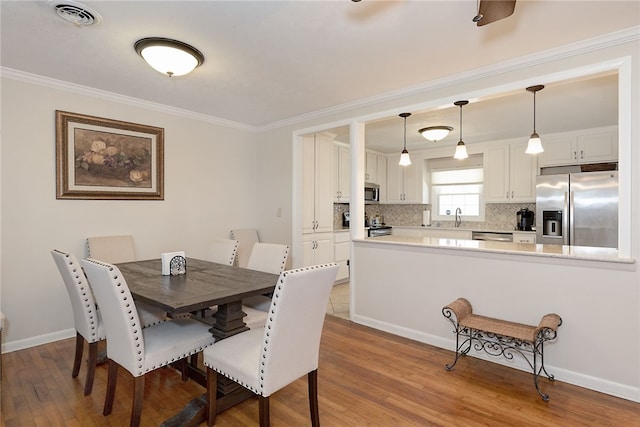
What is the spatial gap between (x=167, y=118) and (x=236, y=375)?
3.24m

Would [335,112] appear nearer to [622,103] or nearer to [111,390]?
[622,103]

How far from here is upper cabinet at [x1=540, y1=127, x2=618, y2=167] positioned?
14.6 ft

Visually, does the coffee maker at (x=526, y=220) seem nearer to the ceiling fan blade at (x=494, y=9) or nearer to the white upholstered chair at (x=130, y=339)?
the ceiling fan blade at (x=494, y=9)

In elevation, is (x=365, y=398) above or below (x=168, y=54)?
below

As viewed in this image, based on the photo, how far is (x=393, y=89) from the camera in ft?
10.9

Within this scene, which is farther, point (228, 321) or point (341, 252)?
point (341, 252)

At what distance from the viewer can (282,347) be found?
166 cm

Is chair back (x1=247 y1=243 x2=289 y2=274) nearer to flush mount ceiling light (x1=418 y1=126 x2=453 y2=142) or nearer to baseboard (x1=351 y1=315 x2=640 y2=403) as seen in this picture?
baseboard (x1=351 y1=315 x2=640 y2=403)

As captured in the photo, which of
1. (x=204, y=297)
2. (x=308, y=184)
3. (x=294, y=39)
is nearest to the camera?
(x=204, y=297)

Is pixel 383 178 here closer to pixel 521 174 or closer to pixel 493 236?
pixel 493 236

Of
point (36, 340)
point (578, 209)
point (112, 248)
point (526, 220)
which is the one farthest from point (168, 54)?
point (526, 220)

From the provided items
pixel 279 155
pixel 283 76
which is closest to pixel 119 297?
pixel 283 76

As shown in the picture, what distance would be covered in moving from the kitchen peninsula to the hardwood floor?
0.68 feet

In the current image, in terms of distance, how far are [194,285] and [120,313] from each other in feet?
1.66
